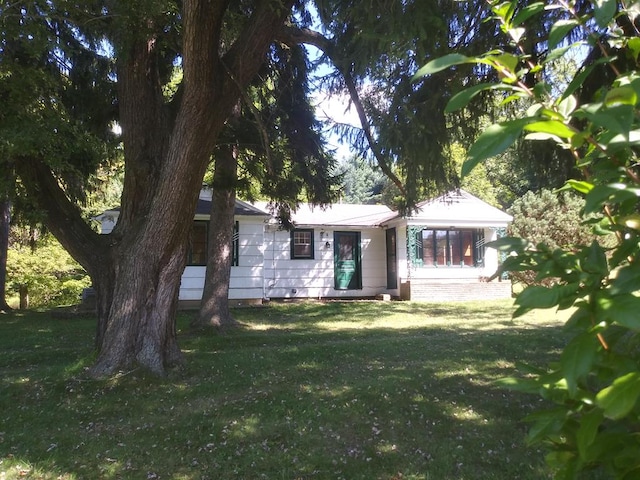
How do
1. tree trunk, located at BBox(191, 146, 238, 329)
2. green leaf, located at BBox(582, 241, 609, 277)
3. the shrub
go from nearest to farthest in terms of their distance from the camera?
green leaf, located at BBox(582, 241, 609, 277), tree trunk, located at BBox(191, 146, 238, 329), the shrub

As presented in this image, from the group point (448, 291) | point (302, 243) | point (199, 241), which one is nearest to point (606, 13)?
point (199, 241)

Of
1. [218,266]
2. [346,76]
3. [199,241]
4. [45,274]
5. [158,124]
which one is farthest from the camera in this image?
[45,274]

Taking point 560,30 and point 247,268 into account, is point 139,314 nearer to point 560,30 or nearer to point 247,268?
point 560,30

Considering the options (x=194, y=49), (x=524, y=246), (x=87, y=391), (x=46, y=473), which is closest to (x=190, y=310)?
(x=87, y=391)

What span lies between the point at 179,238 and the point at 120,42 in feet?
9.20

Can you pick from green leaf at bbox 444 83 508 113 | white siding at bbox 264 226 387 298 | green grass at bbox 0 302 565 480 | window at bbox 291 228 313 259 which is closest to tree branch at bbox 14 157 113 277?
green grass at bbox 0 302 565 480

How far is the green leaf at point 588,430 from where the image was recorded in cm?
116

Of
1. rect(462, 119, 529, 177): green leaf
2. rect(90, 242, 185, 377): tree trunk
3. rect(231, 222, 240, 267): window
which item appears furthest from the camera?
A: rect(231, 222, 240, 267): window

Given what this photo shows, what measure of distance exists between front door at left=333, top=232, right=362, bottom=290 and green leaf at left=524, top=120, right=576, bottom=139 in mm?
19436

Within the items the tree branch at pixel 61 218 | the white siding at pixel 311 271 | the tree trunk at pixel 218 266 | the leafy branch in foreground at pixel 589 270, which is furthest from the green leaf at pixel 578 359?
the white siding at pixel 311 271

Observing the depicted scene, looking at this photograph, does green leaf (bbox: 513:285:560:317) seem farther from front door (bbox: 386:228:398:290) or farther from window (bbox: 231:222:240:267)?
front door (bbox: 386:228:398:290)

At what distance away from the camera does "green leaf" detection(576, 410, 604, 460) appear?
1163 millimetres

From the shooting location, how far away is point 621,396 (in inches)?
41.3

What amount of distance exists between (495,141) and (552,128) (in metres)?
0.13
